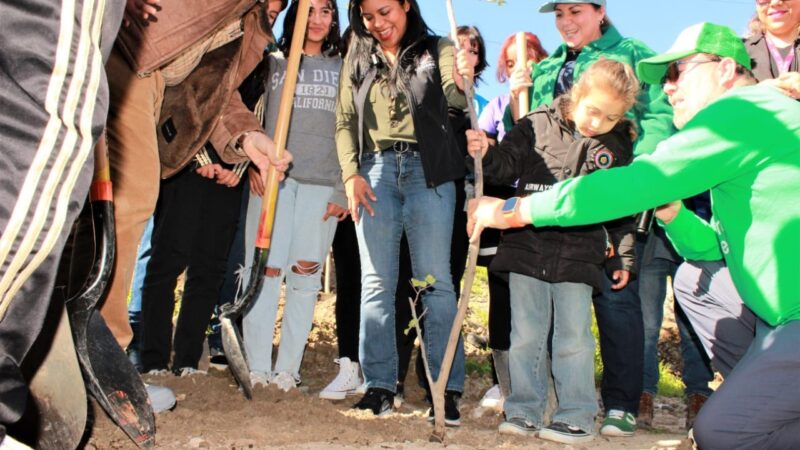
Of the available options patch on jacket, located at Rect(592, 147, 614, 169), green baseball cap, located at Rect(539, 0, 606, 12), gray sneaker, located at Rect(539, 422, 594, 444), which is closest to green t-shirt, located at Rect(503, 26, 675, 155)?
green baseball cap, located at Rect(539, 0, 606, 12)

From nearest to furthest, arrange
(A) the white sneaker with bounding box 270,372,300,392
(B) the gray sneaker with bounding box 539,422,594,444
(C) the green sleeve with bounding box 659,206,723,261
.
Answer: (C) the green sleeve with bounding box 659,206,723,261, (B) the gray sneaker with bounding box 539,422,594,444, (A) the white sneaker with bounding box 270,372,300,392

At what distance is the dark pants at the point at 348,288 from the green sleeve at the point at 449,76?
957mm

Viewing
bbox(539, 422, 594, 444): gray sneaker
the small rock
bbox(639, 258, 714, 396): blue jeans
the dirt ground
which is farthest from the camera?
bbox(639, 258, 714, 396): blue jeans

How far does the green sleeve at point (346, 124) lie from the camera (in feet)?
14.8

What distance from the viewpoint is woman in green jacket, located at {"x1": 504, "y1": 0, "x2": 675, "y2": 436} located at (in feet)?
13.8

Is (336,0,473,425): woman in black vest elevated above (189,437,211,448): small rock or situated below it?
above

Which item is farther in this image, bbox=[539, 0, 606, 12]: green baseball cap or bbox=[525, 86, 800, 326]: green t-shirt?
bbox=[539, 0, 606, 12]: green baseball cap

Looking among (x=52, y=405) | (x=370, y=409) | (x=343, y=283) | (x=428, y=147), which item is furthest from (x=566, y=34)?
(x=52, y=405)

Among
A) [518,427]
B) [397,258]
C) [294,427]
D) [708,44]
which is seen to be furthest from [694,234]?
[294,427]

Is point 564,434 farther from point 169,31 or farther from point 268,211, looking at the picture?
point 169,31

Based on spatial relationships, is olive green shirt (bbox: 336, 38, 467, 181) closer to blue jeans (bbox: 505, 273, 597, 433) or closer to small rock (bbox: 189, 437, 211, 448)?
blue jeans (bbox: 505, 273, 597, 433)

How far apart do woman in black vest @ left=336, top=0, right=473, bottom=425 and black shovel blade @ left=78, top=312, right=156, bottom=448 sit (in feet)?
4.22

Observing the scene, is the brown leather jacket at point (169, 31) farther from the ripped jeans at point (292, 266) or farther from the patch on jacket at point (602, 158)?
the patch on jacket at point (602, 158)

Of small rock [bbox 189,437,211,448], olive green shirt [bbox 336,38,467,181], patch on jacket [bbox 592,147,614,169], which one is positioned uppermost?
olive green shirt [bbox 336,38,467,181]
